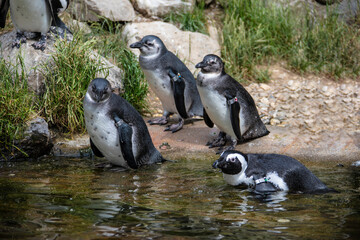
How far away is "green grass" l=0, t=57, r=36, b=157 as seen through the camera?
5.56 meters

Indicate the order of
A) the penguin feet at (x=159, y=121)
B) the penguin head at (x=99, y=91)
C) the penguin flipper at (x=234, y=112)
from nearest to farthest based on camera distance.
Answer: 1. the penguin head at (x=99, y=91)
2. the penguin flipper at (x=234, y=112)
3. the penguin feet at (x=159, y=121)

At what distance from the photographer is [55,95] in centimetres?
625

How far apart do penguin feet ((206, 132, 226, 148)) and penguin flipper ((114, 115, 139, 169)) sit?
1.35m

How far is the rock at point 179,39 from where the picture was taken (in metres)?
8.64

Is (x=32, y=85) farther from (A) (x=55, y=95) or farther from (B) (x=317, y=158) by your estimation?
(B) (x=317, y=158)

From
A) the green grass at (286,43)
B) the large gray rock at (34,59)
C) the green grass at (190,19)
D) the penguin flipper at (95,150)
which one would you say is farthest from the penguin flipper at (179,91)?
the green grass at (190,19)

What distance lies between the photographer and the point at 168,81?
6668 mm

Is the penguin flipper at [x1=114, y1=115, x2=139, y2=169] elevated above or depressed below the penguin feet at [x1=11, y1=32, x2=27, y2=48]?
below

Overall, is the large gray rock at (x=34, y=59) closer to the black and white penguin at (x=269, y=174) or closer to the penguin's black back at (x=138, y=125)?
the penguin's black back at (x=138, y=125)

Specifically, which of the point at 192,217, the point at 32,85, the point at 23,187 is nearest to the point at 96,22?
the point at 32,85

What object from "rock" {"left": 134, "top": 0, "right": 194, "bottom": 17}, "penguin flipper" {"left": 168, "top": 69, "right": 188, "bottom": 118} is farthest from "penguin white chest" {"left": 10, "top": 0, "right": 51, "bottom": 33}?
"rock" {"left": 134, "top": 0, "right": 194, "bottom": 17}

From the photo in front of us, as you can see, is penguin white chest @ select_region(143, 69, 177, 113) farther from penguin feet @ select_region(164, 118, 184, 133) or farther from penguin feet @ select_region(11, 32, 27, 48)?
penguin feet @ select_region(11, 32, 27, 48)

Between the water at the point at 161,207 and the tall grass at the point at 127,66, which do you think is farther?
the tall grass at the point at 127,66

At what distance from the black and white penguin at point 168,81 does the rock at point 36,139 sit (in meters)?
1.52
